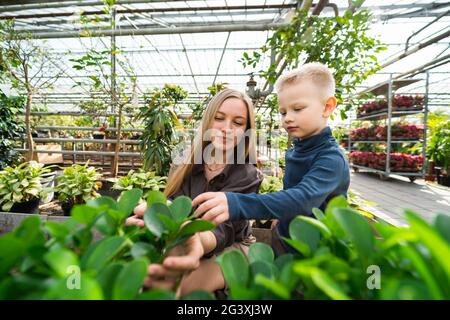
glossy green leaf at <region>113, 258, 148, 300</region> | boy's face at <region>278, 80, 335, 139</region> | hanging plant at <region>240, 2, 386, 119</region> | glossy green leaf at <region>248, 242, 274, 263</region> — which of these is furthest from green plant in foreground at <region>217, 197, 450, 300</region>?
hanging plant at <region>240, 2, 386, 119</region>

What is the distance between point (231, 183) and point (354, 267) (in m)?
0.82

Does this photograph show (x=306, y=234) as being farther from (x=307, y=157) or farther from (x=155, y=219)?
(x=307, y=157)

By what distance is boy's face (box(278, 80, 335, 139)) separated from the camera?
39.5 inches

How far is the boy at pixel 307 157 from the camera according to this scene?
29.1 inches

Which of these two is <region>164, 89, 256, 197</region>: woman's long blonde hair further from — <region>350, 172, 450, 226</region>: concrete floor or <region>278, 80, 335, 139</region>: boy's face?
<region>350, 172, 450, 226</region>: concrete floor

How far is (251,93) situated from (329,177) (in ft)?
10.8

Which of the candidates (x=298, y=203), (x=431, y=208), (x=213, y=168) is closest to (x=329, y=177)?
(x=298, y=203)

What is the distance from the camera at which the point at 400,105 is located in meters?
5.30

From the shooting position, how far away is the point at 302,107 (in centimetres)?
101

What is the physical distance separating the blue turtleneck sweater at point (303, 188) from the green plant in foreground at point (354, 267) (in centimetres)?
27

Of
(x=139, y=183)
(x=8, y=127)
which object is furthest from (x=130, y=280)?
(x=8, y=127)

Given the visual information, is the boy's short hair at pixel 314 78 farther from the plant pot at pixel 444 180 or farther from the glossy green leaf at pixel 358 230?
the plant pot at pixel 444 180

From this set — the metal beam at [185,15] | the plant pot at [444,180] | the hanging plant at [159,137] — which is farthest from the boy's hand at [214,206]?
the plant pot at [444,180]

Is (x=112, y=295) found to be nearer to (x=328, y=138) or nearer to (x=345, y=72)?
(x=328, y=138)
